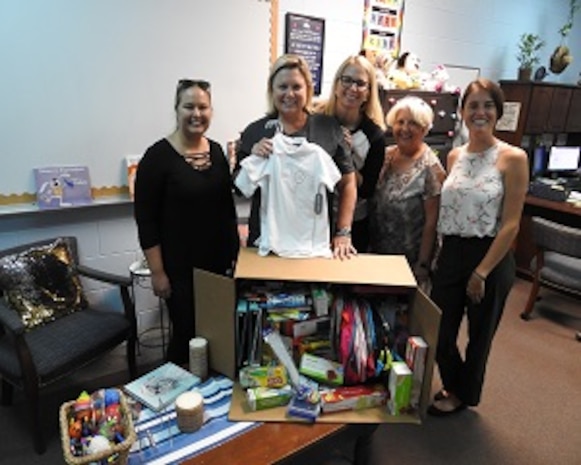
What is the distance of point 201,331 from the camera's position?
1416 millimetres

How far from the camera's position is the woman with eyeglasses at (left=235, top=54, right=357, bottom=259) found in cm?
143

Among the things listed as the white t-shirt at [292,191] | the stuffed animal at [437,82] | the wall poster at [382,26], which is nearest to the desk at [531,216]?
the stuffed animal at [437,82]

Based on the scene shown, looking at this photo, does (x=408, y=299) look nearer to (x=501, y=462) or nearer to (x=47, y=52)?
(x=501, y=462)

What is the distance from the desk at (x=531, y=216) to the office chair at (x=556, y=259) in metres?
0.50

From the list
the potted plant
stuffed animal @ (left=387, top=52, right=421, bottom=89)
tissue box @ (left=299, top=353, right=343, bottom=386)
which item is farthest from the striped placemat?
the potted plant

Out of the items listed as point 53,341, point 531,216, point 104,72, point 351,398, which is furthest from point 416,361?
point 531,216

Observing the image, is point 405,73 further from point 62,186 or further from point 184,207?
point 62,186

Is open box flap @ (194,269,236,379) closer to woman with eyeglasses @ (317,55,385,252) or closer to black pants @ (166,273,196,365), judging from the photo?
black pants @ (166,273,196,365)

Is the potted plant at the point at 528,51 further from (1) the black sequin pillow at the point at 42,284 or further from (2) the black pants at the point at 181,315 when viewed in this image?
(1) the black sequin pillow at the point at 42,284

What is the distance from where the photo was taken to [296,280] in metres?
1.28

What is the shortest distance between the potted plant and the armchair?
389 cm

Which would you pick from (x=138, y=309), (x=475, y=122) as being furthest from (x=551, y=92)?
(x=138, y=309)

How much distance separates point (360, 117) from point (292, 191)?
1.80 ft

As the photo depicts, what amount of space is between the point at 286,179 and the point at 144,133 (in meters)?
1.26
